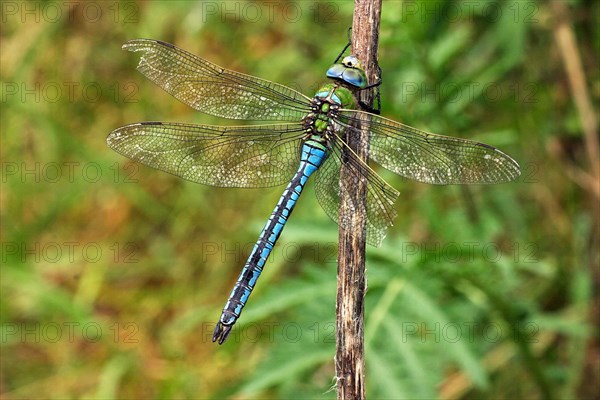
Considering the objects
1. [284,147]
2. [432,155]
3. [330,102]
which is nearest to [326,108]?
[330,102]

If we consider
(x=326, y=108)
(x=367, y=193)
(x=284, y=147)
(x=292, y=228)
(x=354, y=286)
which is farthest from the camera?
(x=292, y=228)

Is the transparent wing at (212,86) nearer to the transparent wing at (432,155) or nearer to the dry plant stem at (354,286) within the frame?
the transparent wing at (432,155)

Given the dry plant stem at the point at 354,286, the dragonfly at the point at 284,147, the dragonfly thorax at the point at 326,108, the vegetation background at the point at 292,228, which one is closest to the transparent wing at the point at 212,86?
the dragonfly at the point at 284,147

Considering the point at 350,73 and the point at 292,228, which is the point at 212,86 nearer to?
the point at 292,228

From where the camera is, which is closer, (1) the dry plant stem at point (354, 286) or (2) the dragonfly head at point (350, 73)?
(1) the dry plant stem at point (354, 286)

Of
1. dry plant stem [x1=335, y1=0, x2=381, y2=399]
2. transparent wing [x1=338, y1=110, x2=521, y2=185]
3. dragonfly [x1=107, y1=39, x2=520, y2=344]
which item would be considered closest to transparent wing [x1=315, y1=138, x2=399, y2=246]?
dragonfly [x1=107, y1=39, x2=520, y2=344]

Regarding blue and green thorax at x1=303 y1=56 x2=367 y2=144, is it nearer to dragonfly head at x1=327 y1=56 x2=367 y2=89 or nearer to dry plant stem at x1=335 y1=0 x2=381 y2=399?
dragonfly head at x1=327 y1=56 x2=367 y2=89
